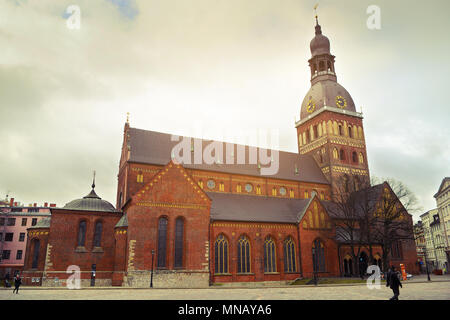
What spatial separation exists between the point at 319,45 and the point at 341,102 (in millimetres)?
11436

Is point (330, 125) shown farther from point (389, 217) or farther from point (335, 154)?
point (389, 217)

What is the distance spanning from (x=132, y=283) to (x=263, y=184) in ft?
77.3

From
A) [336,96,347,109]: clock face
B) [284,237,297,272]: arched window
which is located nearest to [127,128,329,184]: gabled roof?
[284,237,297,272]: arched window

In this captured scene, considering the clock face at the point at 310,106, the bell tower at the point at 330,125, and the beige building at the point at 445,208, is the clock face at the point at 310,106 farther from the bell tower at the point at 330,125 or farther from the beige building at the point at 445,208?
the beige building at the point at 445,208

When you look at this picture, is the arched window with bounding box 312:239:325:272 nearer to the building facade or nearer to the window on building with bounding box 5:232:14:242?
the building facade

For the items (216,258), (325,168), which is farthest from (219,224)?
(325,168)

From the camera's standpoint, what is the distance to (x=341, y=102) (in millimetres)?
59656

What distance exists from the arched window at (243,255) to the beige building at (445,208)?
182ft

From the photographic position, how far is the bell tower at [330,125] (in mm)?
56906

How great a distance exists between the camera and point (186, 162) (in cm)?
4631

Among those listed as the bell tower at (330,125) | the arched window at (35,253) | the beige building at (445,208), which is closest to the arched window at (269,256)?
the bell tower at (330,125)

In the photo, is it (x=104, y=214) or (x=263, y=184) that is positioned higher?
(x=263, y=184)

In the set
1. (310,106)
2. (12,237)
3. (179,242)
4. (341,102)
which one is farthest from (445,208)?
(12,237)
